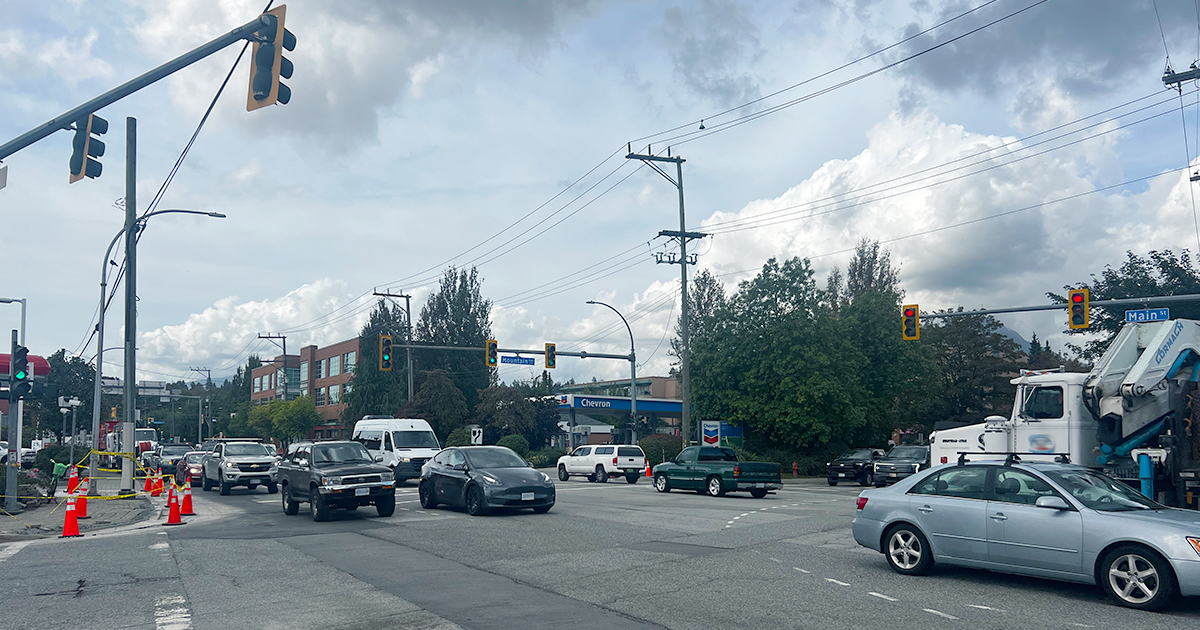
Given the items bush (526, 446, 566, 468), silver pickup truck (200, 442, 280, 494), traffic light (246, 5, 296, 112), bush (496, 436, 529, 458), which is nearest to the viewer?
traffic light (246, 5, 296, 112)

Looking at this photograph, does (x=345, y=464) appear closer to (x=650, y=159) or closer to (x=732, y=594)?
(x=732, y=594)

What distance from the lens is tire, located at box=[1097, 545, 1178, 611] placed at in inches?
324

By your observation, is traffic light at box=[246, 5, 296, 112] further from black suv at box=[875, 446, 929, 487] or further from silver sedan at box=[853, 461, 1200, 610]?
black suv at box=[875, 446, 929, 487]

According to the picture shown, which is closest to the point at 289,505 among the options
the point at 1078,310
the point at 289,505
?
the point at 289,505

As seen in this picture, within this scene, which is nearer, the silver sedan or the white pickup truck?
the silver sedan

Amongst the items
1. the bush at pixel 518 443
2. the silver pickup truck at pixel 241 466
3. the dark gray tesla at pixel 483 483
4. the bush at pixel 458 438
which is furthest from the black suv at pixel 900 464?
the bush at pixel 458 438

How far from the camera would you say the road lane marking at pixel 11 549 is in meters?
13.1

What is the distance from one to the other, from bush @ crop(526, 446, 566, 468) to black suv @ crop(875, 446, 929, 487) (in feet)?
80.3

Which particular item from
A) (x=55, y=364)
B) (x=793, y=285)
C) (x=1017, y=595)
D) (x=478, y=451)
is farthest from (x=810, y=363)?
(x=55, y=364)

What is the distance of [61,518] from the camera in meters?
19.9

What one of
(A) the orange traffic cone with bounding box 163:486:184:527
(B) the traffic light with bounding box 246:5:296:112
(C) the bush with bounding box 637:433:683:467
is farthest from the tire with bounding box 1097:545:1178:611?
(C) the bush with bounding box 637:433:683:467

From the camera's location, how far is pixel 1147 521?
27.9ft

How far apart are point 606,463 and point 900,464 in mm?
11377

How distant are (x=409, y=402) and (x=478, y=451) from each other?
39.8 meters
